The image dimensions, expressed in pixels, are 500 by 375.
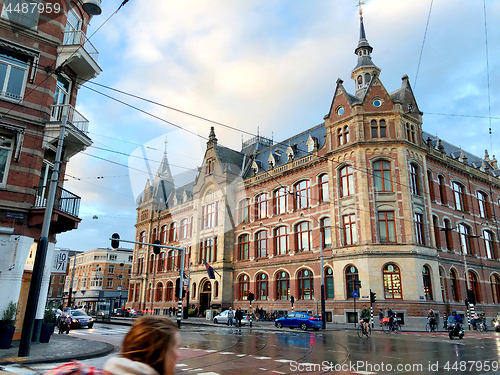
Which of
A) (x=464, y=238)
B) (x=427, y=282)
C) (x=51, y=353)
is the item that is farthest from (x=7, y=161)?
(x=464, y=238)

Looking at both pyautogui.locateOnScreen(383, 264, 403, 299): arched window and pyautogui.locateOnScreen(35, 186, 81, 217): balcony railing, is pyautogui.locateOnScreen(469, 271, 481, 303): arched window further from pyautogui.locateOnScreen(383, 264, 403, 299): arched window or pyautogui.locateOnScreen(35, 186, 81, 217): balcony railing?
pyautogui.locateOnScreen(35, 186, 81, 217): balcony railing

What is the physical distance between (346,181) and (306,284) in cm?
1042

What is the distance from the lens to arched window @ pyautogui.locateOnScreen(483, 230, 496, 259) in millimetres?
40062

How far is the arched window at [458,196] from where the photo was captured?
38.8 m

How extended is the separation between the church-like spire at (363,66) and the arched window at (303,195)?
11.3 m

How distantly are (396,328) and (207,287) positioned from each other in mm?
25319

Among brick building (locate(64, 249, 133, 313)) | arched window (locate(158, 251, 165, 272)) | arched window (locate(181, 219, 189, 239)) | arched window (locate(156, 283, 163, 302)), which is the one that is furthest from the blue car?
brick building (locate(64, 249, 133, 313))

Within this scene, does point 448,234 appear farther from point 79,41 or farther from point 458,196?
point 79,41

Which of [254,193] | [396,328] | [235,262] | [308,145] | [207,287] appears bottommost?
[396,328]

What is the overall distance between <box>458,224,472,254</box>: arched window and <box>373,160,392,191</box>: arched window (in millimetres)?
11234

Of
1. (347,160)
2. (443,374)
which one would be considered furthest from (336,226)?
(443,374)

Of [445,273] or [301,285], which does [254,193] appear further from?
[445,273]

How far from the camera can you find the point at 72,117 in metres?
16.5

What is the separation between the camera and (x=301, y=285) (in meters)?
36.3
